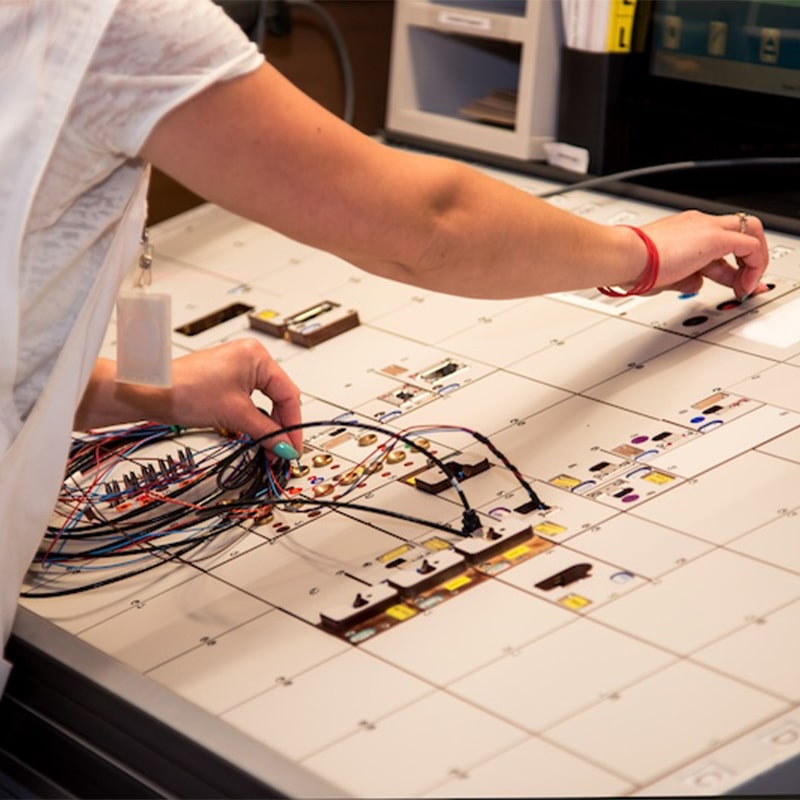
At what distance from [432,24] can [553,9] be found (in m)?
0.22

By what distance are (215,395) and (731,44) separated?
0.90 metres

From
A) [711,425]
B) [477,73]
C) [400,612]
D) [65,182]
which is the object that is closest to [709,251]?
[711,425]

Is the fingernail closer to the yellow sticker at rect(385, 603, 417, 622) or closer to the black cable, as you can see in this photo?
the yellow sticker at rect(385, 603, 417, 622)

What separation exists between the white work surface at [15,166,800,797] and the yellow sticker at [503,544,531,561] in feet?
0.05

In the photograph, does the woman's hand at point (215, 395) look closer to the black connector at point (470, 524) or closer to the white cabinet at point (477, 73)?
the black connector at point (470, 524)

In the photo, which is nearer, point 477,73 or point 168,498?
point 168,498

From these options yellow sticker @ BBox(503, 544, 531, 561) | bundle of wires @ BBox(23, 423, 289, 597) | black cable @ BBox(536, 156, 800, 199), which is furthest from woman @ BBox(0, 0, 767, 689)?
black cable @ BBox(536, 156, 800, 199)

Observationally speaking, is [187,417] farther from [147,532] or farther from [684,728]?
[684,728]

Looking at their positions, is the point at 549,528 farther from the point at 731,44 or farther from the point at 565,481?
the point at 731,44

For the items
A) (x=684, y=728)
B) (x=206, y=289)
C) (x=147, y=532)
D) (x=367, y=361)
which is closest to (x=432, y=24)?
(x=206, y=289)

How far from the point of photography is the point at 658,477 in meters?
1.33

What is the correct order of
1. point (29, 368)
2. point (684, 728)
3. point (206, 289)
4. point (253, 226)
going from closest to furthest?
point (684, 728) → point (29, 368) → point (206, 289) → point (253, 226)

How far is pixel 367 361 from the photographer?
5.49 ft

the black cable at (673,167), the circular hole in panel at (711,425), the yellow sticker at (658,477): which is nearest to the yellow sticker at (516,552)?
the yellow sticker at (658,477)
